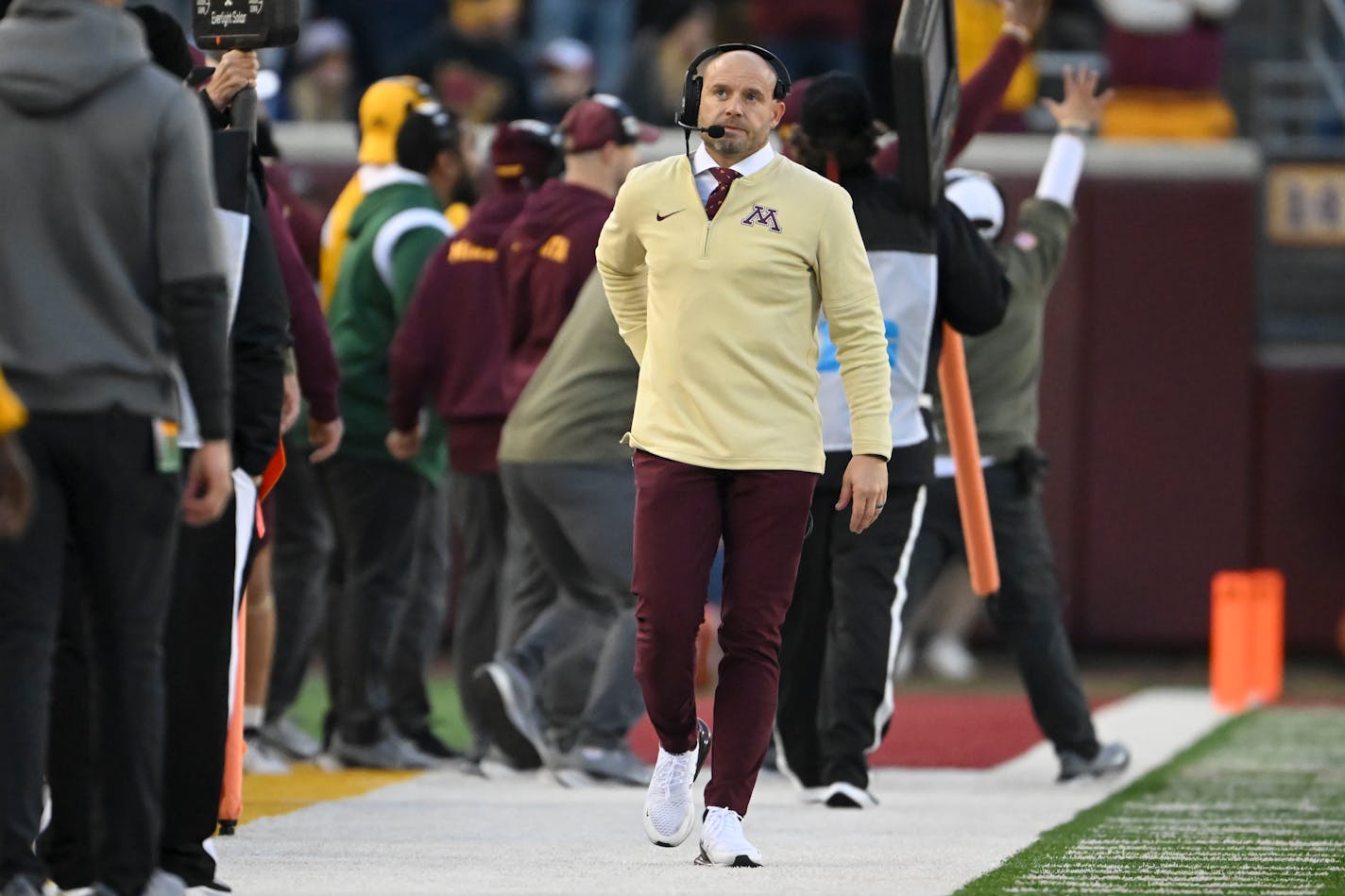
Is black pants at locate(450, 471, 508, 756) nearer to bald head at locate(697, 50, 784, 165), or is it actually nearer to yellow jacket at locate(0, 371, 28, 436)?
bald head at locate(697, 50, 784, 165)

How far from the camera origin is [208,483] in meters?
4.69

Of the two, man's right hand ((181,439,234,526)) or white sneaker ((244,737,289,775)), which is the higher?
man's right hand ((181,439,234,526))

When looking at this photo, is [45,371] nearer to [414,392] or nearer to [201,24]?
[201,24]

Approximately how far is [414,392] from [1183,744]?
11.1 feet

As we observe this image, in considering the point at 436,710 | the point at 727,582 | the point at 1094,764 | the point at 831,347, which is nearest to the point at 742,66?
the point at 727,582

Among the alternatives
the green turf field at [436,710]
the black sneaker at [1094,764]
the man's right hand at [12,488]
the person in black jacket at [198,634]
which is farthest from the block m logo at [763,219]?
the green turf field at [436,710]

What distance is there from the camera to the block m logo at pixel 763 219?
5.72 metres

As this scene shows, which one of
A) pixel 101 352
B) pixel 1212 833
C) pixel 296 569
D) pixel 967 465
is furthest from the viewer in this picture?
pixel 296 569

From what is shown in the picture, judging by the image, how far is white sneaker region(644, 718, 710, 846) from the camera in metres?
5.92

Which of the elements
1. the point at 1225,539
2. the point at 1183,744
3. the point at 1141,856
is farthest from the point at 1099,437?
the point at 1141,856

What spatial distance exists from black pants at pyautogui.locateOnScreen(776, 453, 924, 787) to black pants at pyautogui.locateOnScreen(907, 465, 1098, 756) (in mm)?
801

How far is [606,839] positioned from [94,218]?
8.01 ft

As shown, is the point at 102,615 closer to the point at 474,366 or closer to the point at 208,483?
the point at 208,483

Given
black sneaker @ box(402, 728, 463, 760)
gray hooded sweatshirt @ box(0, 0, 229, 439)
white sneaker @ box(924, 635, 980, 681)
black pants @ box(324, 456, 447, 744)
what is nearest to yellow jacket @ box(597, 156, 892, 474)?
gray hooded sweatshirt @ box(0, 0, 229, 439)
